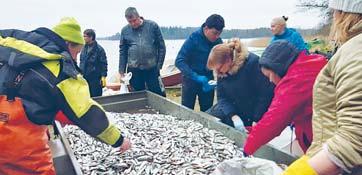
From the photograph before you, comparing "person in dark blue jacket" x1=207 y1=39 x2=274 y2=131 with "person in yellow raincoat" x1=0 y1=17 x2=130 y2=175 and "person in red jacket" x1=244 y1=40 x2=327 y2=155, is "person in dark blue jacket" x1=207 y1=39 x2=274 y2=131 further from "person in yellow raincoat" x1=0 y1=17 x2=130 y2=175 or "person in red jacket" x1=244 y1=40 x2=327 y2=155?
"person in yellow raincoat" x1=0 y1=17 x2=130 y2=175

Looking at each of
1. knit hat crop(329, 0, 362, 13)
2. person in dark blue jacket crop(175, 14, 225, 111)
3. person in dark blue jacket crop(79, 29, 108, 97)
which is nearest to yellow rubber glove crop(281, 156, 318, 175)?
knit hat crop(329, 0, 362, 13)

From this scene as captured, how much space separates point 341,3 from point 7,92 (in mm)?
1877

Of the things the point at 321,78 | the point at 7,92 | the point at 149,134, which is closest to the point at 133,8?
the point at 149,134

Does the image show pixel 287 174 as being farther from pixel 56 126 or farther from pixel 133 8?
pixel 133 8

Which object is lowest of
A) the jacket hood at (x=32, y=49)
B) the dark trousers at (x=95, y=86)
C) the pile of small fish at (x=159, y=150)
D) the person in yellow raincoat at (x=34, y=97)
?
the dark trousers at (x=95, y=86)

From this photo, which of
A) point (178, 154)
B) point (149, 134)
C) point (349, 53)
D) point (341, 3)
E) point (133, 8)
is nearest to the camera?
point (349, 53)

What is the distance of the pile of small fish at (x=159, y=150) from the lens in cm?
318

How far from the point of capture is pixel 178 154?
347 centimetres

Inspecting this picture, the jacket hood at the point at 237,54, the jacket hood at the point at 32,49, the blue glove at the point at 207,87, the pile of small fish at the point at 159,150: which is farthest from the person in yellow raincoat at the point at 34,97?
the blue glove at the point at 207,87

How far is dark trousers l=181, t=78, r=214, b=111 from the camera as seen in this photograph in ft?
18.4

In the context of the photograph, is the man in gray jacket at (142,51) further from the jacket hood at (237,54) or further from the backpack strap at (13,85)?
the backpack strap at (13,85)

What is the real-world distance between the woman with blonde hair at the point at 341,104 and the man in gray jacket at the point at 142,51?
4.86 m

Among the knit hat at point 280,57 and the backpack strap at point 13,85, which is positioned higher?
the knit hat at point 280,57

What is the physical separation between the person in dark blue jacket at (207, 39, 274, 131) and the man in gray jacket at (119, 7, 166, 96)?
221cm
